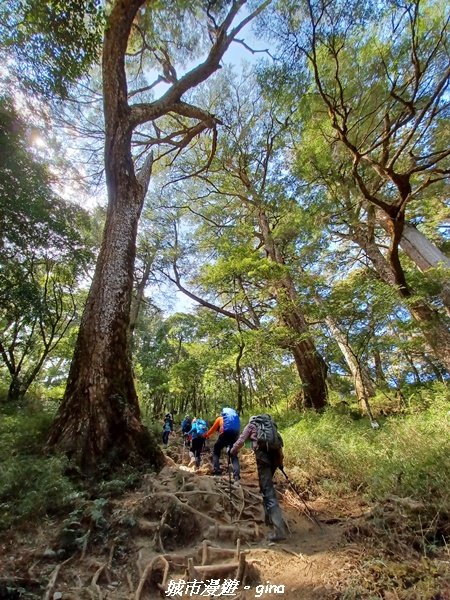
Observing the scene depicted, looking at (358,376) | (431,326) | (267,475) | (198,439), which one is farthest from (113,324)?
(431,326)

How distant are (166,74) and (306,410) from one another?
12.4 metres

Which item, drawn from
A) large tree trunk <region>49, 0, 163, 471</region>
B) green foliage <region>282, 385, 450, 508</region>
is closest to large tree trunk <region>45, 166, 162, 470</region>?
large tree trunk <region>49, 0, 163, 471</region>

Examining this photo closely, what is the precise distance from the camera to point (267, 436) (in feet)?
13.0

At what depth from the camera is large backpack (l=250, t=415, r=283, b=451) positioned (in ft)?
12.9

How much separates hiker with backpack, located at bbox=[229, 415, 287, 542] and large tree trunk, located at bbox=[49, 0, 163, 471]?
5.76 feet

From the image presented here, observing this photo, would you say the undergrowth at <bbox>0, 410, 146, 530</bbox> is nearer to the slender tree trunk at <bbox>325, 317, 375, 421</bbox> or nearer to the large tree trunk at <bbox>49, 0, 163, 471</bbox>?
the large tree trunk at <bbox>49, 0, 163, 471</bbox>

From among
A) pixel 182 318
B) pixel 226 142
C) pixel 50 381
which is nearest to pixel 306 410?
pixel 182 318

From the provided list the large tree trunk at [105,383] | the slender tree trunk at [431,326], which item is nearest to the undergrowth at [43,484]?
the large tree trunk at [105,383]

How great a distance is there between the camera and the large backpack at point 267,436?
12.9 ft

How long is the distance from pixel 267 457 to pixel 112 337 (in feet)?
9.94

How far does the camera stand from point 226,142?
13008 millimetres

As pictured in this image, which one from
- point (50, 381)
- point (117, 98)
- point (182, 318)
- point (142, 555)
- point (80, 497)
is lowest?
point (142, 555)

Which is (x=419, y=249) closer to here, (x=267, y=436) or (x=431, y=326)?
(x=431, y=326)

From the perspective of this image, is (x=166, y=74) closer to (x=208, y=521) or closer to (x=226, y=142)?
(x=226, y=142)
